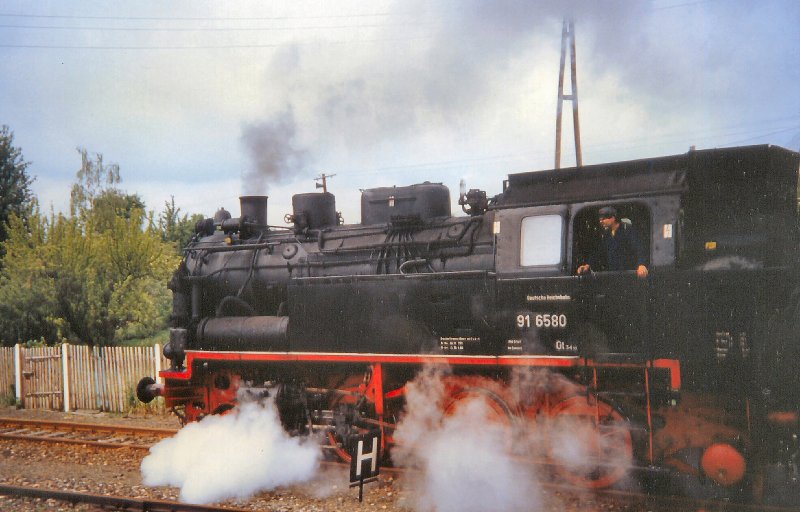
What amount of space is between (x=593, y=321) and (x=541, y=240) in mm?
974

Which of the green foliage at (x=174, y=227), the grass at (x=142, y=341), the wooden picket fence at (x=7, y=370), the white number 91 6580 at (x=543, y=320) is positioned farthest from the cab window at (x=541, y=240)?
the green foliage at (x=174, y=227)

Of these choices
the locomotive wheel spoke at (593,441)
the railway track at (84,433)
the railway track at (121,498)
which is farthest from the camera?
the railway track at (84,433)

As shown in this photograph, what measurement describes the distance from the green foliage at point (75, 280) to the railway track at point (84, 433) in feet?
18.3

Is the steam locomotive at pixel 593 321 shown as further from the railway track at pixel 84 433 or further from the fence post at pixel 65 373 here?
the fence post at pixel 65 373

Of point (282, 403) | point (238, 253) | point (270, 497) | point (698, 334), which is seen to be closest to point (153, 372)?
point (238, 253)

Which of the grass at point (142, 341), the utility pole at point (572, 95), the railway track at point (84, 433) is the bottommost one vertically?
the grass at point (142, 341)

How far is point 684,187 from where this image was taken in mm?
6516

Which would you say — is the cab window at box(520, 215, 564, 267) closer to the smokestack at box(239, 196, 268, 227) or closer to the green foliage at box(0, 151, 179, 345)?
the smokestack at box(239, 196, 268, 227)

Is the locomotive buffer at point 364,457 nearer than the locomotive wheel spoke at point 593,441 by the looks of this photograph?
No

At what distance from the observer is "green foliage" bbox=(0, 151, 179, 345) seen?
61.6 ft

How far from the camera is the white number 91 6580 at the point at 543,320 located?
7031mm

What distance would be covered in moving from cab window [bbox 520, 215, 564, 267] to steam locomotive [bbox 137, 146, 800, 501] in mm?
15

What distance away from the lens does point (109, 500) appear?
764 cm

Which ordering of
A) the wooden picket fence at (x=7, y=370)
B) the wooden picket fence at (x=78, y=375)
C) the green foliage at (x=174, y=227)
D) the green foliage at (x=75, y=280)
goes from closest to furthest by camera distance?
the wooden picket fence at (x=78, y=375) < the wooden picket fence at (x=7, y=370) < the green foliage at (x=75, y=280) < the green foliage at (x=174, y=227)
